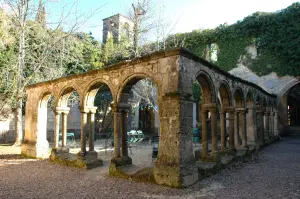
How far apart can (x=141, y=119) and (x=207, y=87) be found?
1436 cm

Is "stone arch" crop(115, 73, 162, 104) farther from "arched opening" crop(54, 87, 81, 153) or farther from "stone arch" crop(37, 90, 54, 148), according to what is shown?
"stone arch" crop(37, 90, 54, 148)

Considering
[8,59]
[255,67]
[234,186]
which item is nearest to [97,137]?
[8,59]

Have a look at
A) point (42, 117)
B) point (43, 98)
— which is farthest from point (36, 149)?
point (43, 98)

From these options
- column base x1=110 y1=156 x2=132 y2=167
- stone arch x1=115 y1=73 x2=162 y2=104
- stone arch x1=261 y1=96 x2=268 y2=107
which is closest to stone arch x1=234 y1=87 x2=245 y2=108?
stone arch x1=261 y1=96 x2=268 y2=107

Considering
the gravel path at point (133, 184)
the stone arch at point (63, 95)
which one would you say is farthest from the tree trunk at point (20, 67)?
the gravel path at point (133, 184)

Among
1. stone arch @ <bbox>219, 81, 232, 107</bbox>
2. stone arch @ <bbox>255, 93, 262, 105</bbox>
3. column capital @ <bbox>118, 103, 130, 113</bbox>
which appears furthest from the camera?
stone arch @ <bbox>255, 93, 262, 105</bbox>

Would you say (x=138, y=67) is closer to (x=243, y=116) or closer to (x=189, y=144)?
(x=189, y=144)

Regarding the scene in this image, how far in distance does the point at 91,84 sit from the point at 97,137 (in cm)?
977

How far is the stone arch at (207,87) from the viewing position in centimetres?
604

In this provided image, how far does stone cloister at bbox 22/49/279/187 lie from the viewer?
16.1 feet

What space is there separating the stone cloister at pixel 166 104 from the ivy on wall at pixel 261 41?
671 centimetres

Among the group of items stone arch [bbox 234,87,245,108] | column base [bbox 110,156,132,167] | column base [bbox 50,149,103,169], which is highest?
stone arch [bbox 234,87,245,108]

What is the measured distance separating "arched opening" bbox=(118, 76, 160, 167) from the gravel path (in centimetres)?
153

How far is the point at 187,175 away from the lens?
190 inches
